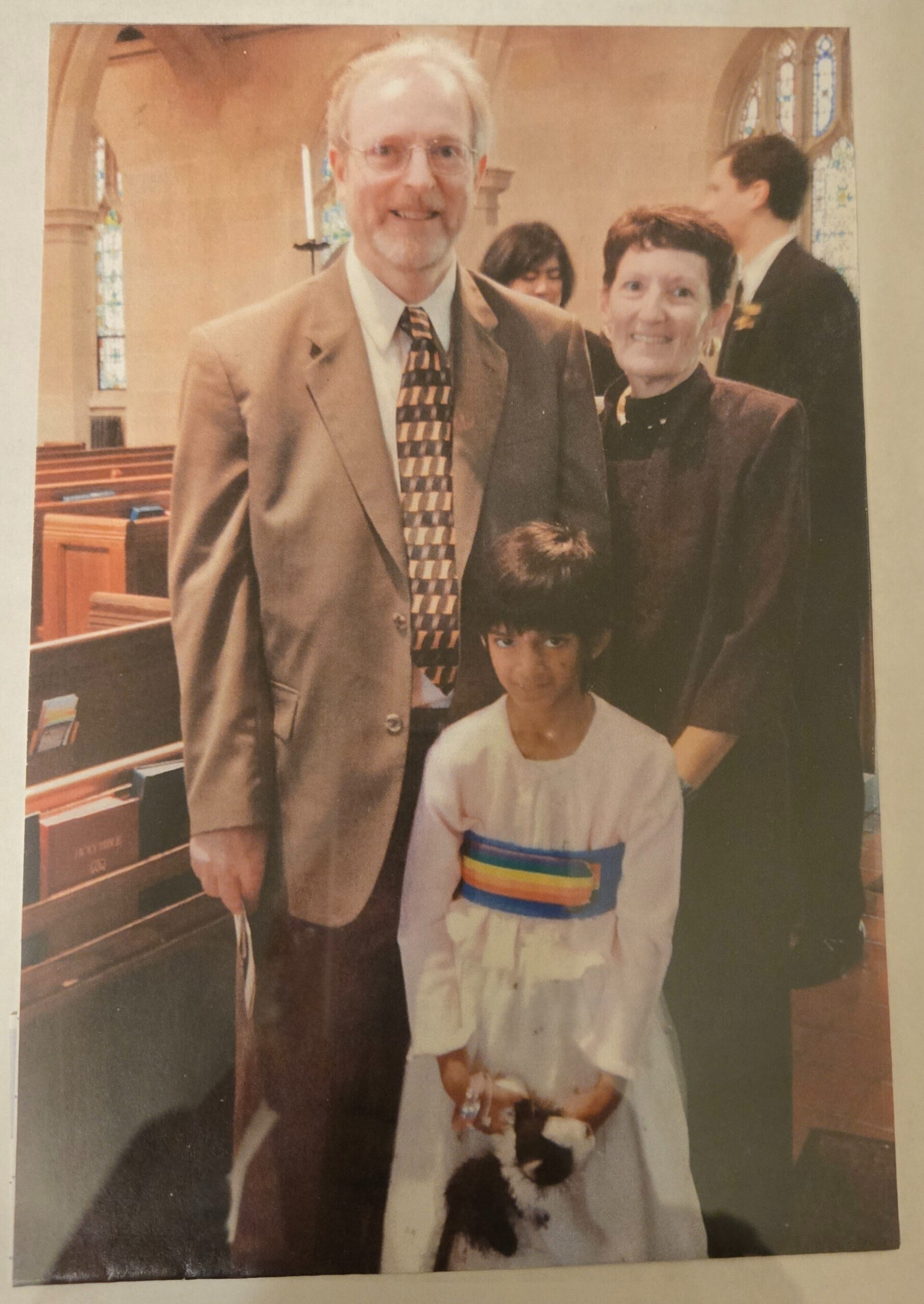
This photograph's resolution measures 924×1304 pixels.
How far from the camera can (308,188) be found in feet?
5.46

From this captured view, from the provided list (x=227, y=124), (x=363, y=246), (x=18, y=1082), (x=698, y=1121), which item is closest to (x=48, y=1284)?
(x=18, y=1082)

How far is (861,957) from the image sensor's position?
69.1 inches

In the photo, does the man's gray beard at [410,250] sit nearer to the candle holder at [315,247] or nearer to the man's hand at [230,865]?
the candle holder at [315,247]

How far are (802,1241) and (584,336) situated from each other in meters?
1.49

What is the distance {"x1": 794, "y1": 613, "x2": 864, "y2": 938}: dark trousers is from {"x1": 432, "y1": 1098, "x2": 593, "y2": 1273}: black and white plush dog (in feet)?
1.67

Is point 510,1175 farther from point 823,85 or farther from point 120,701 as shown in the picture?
point 823,85

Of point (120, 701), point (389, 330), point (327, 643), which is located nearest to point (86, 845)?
Result: point (120, 701)

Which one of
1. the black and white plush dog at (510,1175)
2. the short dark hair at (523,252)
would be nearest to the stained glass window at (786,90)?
the short dark hair at (523,252)

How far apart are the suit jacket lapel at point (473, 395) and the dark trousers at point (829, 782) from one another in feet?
1.94

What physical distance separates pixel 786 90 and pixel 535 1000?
1.54 m

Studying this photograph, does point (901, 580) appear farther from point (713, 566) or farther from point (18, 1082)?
point (18, 1082)

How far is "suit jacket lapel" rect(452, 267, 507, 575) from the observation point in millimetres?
1658

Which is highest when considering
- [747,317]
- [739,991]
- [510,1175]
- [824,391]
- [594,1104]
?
[747,317]

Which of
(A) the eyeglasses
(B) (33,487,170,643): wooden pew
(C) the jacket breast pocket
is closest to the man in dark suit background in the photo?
(A) the eyeglasses
